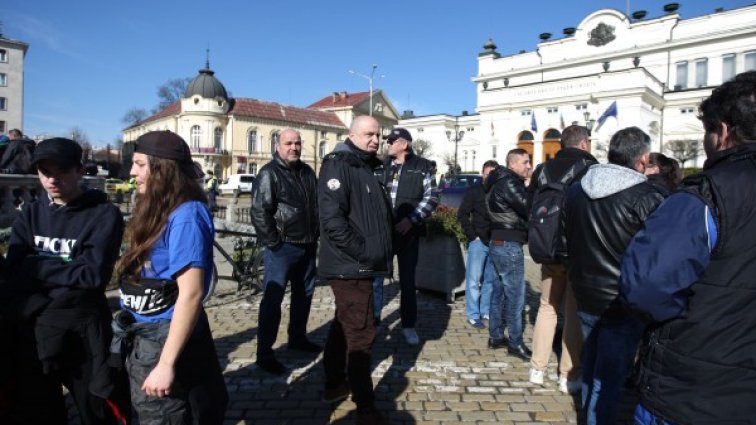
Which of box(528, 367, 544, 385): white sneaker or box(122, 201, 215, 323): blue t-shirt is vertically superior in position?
box(122, 201, 215, 323): blue t-shirt

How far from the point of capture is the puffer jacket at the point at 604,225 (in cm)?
283

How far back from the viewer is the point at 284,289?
4703 millimetres

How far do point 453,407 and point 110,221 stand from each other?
2.85 m

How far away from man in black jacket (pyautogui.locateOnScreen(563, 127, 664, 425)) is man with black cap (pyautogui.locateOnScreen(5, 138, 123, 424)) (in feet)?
9.15

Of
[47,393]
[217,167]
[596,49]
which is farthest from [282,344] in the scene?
[596,49]

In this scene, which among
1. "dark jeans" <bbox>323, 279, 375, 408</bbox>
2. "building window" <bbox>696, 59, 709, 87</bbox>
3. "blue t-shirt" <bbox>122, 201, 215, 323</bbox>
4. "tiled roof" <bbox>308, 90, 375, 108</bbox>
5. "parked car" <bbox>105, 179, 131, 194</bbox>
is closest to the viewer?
"blue t-shirt" <bbox>122, 201, 215, 323</bbox>

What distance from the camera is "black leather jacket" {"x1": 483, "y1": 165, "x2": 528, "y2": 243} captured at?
17.0 ft

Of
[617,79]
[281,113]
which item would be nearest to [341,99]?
[281,113]

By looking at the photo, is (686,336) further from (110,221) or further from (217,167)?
(217,167)

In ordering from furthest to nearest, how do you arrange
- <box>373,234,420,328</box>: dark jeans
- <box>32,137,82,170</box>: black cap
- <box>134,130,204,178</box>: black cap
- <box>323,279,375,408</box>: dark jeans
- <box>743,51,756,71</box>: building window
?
1. <box>743,51,756,71</box>: building window
2. <box>373,234,420,328</box>: dark jeans
3. <box>323,279,375,408</box>: dark jeans
4. <box>32,137,82,170</box>: black cap
5. <box>134,130,204,178</box>: black cap

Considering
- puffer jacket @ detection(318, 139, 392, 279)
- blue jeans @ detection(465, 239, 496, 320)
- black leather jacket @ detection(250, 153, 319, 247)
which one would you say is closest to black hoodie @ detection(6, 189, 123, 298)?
puffer jacket @ detection(318, 139, 392, 279)

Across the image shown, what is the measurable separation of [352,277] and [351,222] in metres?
0.38

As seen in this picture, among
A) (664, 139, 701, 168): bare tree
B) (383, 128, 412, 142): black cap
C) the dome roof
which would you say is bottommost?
(383, 128, 412, 142): black cap

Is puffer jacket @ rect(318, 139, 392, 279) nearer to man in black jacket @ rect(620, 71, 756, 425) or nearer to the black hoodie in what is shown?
the black hoodie
